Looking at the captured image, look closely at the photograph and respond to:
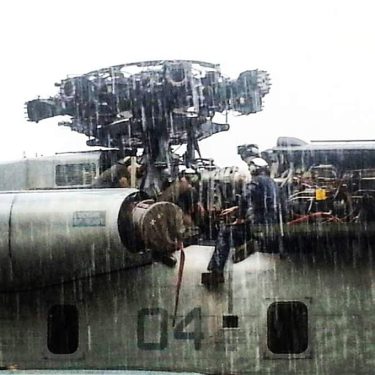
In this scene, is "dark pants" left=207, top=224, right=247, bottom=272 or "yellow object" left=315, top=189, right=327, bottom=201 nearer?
"dark pants" left=207, top=224, right=247, bottom=272

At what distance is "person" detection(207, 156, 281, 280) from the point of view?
870cm

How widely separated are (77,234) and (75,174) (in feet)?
5.02

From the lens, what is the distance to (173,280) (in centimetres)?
866

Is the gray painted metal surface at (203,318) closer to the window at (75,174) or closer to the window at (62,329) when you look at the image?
the window at (62,329)

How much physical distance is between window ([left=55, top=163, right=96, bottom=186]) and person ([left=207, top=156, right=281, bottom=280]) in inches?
67.4

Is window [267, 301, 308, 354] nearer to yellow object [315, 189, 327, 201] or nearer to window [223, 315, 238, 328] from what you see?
window [223, 315, 238, 328]

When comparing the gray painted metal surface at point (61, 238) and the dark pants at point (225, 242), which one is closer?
the gray painted metal surface at point (61, 238)

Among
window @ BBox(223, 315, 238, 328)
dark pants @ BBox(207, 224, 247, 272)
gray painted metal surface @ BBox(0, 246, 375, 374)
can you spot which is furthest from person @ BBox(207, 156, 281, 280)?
window @ BBox(223, 315, 238, 328)

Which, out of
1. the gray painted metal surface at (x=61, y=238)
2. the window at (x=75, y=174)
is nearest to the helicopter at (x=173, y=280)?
the gray painted metal surface at (x=61, y=238)

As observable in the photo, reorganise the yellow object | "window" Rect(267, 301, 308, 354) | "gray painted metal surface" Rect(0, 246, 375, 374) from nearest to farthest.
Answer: "gray painted metal surface" Rect(0, 246, 375, 374) < "window" Rect(267, 301, 308, 354) < the yellow object

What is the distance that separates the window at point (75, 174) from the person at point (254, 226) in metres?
1.71

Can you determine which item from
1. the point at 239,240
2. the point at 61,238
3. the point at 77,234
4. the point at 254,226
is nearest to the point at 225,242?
the point at 239,240

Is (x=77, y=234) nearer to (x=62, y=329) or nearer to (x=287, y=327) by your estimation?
(x=62, y=329)

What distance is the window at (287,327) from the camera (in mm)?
8633
